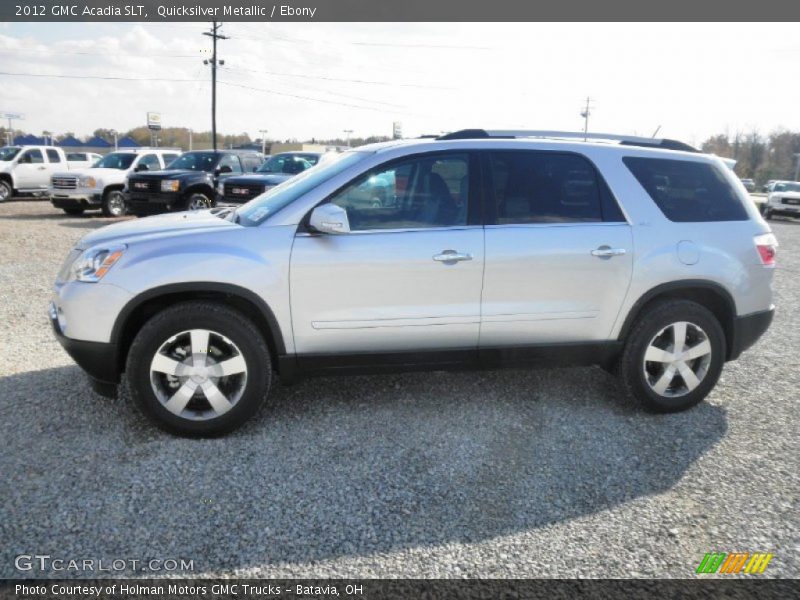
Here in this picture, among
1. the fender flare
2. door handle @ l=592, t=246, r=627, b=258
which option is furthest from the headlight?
door handle @ l=592, t=246, r=627, b=258

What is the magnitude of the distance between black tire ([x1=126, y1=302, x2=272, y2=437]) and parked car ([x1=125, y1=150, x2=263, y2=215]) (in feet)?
37.0

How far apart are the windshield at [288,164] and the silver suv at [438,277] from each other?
9655 mm

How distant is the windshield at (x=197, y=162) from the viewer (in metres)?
15.1

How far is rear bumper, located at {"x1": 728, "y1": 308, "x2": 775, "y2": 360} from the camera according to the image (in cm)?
434

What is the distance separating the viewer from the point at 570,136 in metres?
4.44

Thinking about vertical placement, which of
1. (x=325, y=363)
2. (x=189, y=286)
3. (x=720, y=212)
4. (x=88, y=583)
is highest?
(x=720, y=212)

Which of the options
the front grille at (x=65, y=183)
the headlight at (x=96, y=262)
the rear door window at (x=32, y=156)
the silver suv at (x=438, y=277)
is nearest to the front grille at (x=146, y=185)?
the front grille at (x=65, y=183)

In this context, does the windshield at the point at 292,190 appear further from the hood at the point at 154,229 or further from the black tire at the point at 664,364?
the black tire at the point at 664,364

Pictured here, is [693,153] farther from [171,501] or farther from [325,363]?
[171,501]

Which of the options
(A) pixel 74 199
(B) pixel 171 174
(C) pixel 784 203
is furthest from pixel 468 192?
(C) pixel 784 203

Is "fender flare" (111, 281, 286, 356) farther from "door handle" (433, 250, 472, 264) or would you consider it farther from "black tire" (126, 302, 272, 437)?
"door handle" (433, 250, 472, 264)

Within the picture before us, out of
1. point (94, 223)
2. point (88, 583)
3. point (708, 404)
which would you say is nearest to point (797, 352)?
point (708, 404)

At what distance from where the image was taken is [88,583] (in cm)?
249

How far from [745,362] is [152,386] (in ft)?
16.3
